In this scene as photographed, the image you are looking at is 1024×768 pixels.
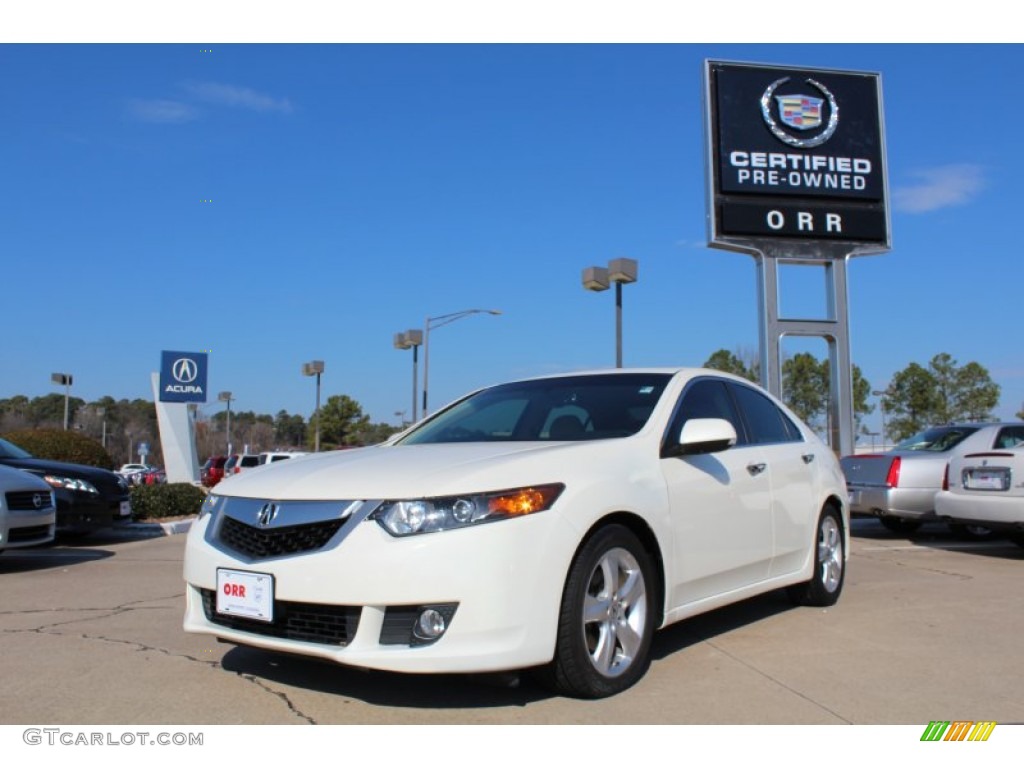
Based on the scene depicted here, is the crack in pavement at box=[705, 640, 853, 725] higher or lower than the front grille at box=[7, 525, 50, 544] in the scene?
lower

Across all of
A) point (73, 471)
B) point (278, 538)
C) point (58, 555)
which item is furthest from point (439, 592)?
point (73, 471)

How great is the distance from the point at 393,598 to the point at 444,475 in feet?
1.76

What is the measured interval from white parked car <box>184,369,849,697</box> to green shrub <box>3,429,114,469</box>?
13.0m

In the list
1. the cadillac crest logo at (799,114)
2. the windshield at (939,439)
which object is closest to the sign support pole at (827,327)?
the cadillac crest logo at (799,114)

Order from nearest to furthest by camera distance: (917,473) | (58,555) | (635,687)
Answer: (635,687) → (58,555) → (917,473)

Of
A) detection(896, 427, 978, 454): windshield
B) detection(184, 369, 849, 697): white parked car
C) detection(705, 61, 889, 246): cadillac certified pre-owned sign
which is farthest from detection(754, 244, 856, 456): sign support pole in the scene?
detection(184, 369, 849, 697): white parked car

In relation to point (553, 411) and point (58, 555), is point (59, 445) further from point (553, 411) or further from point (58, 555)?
point (553, 411)

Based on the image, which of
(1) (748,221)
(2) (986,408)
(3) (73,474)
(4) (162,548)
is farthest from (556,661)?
(2) (986,408)

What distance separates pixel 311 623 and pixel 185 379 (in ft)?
68.9

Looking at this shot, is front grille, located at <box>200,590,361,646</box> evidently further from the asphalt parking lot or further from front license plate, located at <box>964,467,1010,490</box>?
front license plate, located at <box>964,467,1010,490</box>

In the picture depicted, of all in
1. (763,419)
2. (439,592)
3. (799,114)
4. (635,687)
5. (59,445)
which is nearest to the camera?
(439,592)

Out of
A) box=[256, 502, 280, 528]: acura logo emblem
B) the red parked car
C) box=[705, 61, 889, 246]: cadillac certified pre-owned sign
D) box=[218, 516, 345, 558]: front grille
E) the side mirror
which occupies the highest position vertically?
box=[705, 61, 889, 246]: cadillac certified pre-owned sign

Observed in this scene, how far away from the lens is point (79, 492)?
34.3 ft

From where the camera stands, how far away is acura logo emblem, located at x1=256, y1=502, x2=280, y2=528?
3713mm
